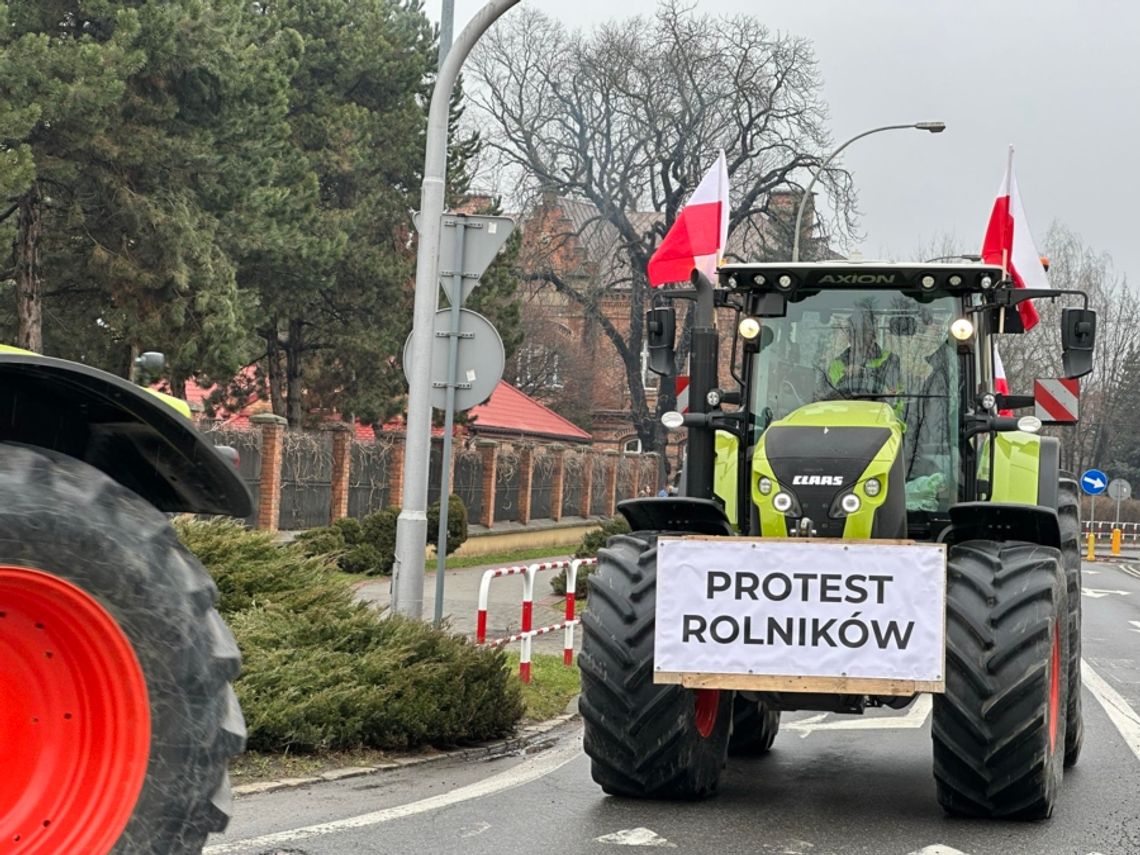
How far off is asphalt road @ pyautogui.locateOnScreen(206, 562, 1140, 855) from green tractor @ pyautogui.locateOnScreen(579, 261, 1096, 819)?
0.28m

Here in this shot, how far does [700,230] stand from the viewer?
36.6 feet

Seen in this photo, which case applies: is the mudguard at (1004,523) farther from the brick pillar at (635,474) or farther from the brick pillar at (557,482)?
the brick pillar at (635,474)

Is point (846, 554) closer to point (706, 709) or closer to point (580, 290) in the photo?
point (706, 709)

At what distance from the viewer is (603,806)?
25.3ft

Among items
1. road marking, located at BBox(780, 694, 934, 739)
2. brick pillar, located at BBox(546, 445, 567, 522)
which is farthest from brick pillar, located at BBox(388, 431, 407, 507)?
road marking, located at BBox(780, 694, 934, 739)

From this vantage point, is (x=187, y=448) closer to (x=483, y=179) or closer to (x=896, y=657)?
(x=896, y=657)

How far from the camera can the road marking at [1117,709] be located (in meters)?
11.0

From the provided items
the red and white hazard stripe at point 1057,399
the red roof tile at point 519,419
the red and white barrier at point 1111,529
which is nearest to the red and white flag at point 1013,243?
the red and white hazard stripe at point 1057,399

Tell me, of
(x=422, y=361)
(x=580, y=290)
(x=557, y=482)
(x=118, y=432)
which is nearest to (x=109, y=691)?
(x=118, y=432)

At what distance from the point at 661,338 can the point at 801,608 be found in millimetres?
2055

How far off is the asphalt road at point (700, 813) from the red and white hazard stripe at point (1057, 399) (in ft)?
7.83

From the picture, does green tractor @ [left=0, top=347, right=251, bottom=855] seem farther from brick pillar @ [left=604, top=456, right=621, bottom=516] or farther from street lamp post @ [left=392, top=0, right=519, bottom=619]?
brick pillar @ [left=604, top=456, right=621, bottom=516]

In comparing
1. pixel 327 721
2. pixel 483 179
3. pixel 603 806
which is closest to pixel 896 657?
pixel 603 806

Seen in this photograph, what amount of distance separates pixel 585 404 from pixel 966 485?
5656 cm
